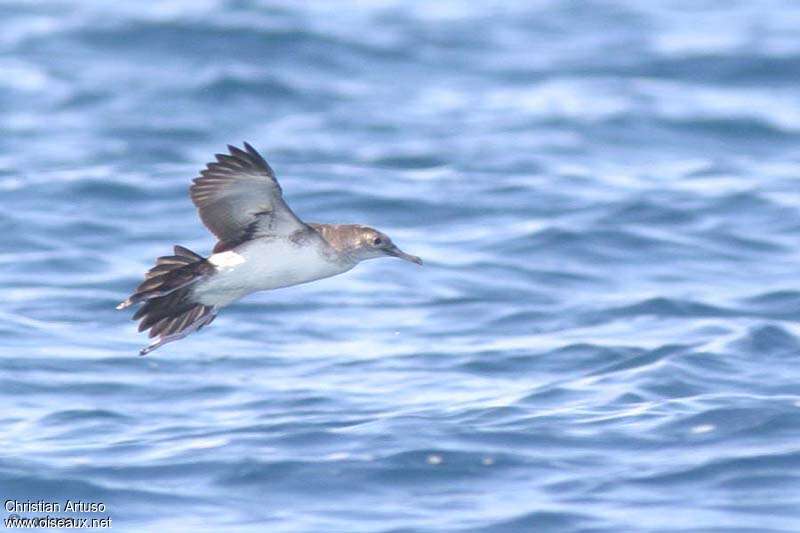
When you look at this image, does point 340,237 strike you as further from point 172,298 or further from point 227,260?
point 172,298

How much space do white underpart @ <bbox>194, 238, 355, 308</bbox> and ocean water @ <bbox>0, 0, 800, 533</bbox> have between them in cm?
123

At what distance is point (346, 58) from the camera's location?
791 inches

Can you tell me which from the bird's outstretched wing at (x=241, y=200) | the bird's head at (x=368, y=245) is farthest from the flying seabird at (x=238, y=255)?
the bird's head at (x=368, y=245)

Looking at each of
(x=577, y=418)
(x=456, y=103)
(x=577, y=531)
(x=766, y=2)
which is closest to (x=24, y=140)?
(x=456, y=103)

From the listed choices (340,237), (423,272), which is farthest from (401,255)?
(423,272)

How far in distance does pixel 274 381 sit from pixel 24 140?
7.10 m

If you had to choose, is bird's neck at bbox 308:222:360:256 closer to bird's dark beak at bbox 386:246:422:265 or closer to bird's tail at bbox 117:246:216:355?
bird's dark beak at bbox 386:246:422:265

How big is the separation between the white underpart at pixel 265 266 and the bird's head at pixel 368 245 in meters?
0.24

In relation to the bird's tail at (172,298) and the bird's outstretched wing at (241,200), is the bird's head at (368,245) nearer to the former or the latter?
the bird's outstretched wing at (241,200)

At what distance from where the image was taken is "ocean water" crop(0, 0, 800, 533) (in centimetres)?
898

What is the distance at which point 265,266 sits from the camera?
8.06m

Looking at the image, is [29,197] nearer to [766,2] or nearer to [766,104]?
[766,104]

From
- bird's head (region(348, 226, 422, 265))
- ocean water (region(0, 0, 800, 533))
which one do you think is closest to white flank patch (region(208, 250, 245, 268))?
bird's head (region(348, 226, 422, 265))

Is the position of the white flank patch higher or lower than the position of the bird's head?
lower
